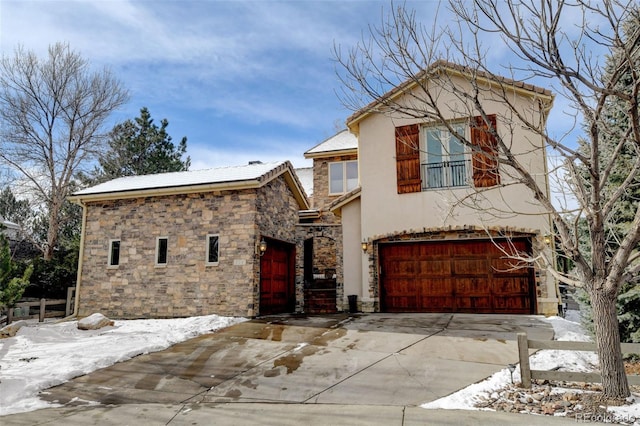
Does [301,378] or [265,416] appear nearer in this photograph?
[265,416]

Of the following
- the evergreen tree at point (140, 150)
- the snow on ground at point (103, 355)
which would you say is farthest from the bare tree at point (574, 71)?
the evergreen tree at point (140, 150)

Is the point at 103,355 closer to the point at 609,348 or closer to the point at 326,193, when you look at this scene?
the point at 609,348

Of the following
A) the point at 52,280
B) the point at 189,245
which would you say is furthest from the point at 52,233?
the point at 189,245

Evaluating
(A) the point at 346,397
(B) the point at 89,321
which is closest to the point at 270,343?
(A) the point at 346,397

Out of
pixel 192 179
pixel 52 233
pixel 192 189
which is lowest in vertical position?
pixel 52 233

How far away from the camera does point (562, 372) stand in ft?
16.5

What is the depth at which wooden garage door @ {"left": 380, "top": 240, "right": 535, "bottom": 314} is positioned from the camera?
11227 millimetres

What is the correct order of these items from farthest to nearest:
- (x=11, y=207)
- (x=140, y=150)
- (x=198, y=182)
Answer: (x=11, y=207), (x=140, y=150), (x=198, y=182)

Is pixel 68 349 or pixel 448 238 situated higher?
pixel 448 238

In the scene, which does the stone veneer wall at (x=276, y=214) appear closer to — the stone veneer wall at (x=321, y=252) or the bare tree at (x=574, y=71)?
the stone veneer wall at (x=321, y=252)

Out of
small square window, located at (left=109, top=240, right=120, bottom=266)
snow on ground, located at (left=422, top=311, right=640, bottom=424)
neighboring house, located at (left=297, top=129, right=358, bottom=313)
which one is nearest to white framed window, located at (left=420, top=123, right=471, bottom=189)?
snow on ground, located at (left=422, top=311, right=640, bottom=424)

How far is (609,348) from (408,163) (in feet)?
26.5

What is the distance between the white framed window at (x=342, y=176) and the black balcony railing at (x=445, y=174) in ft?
20.1

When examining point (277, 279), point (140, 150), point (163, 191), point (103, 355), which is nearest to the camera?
point (103, 355)
